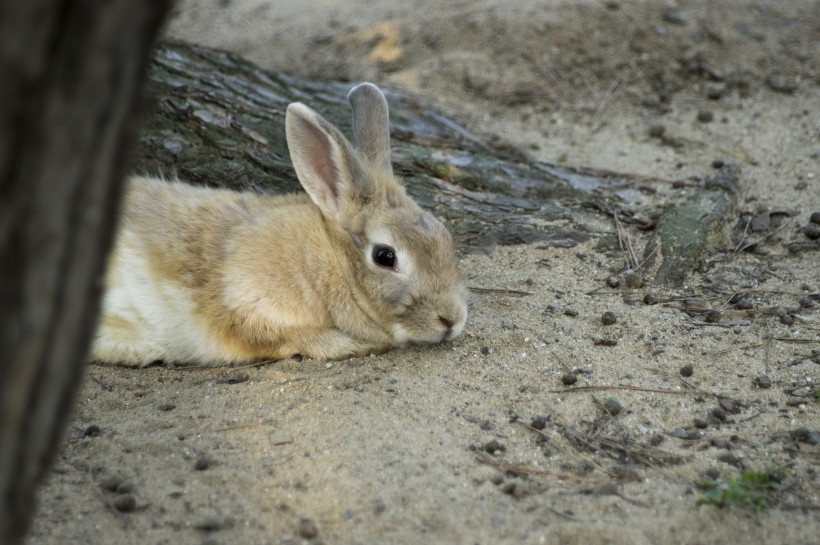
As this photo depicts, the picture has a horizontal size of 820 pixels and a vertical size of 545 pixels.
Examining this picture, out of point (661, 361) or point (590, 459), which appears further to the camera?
point (661, 361)

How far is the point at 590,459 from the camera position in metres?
3.62

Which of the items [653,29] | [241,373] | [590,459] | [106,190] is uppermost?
[653,29]

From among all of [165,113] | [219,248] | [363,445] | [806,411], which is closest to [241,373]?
[219,248]

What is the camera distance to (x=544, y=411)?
4008 millimetres

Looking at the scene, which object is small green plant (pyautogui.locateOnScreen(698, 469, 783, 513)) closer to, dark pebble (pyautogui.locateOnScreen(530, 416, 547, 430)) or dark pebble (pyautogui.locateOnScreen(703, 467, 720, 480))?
dark pebble (pyautogui.locateOnScreen(703, 467, 720, 480))

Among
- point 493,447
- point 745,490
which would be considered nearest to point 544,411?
point 493,447

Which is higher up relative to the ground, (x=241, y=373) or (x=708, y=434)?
(x=708, y=434)

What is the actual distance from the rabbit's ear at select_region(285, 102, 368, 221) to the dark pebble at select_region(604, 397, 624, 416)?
6.64 ft

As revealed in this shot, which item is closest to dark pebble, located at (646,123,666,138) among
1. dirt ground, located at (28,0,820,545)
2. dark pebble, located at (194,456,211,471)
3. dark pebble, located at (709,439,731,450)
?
dirt ground, located at (28,0,820,545)

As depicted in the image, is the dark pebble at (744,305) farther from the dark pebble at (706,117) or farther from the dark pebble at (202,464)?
the dark pebble at (202,464)

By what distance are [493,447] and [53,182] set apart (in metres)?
2.40

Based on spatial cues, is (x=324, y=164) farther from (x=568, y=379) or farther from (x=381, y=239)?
(x=568, y=379)

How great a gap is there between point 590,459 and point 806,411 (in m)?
1.18

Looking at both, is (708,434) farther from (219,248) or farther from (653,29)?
(653,29)
